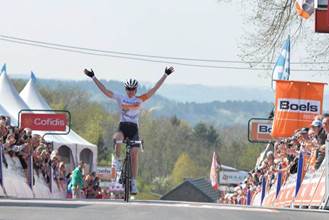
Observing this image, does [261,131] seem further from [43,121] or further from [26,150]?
[26,150]

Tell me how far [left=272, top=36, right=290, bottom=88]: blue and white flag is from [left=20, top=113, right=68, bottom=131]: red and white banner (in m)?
9.78

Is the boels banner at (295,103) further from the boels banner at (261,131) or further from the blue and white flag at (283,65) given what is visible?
the boels banner at (261,131)

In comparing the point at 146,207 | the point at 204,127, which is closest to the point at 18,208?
the point at 146,207

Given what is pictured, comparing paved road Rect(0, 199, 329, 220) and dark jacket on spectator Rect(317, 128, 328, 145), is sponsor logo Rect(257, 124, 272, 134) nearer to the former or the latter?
dark jacket on spectator Rect(317, 128, 328, 145)

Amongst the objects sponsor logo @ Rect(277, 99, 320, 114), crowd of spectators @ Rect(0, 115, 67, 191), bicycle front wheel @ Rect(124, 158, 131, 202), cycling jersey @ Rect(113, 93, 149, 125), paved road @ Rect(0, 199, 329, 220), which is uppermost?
sponsor logo @ Rect(277, 99, 320, 114)

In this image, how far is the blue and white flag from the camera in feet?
124

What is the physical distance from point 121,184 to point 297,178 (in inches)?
214

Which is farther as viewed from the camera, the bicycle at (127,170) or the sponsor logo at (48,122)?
the sponsor logo at (48,122)

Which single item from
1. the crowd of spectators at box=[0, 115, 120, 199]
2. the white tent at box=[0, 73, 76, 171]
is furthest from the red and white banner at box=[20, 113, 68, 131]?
the white tent at box=[0, 73, 76, 171]

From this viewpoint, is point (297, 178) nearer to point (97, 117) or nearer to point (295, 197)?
point (295, 197)

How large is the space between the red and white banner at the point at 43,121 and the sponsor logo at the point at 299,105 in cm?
1190

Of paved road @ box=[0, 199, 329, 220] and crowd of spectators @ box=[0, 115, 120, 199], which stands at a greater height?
crowd of spectators @ box=[0, 115, 120, 199]

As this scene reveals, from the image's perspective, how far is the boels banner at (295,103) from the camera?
3456 centimetres

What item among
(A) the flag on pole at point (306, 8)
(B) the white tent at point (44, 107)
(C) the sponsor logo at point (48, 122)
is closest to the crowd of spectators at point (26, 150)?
(A) the flag on pole at point (306, 8)
